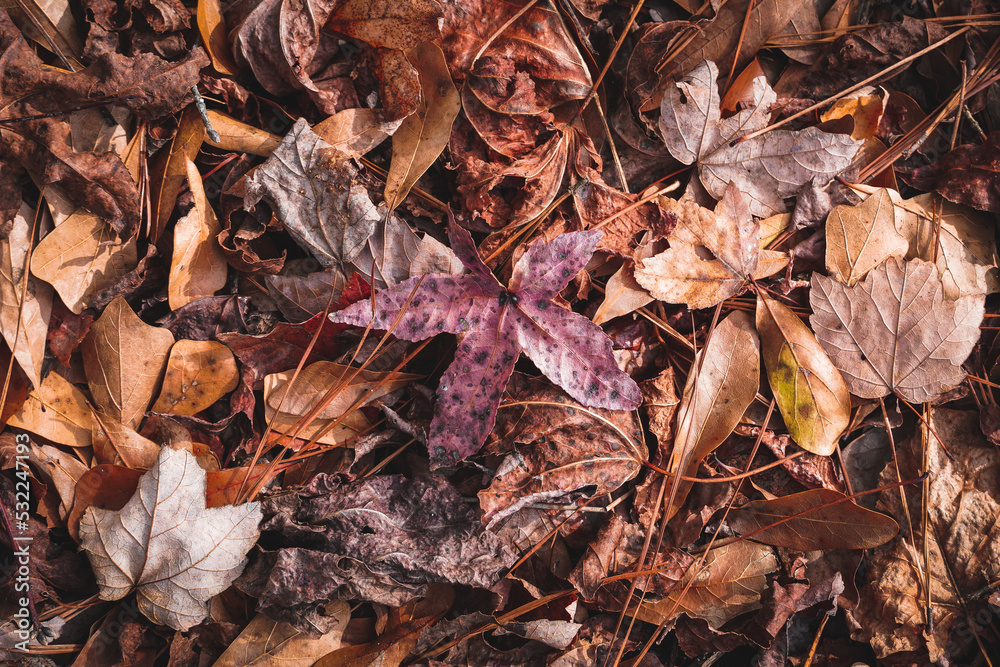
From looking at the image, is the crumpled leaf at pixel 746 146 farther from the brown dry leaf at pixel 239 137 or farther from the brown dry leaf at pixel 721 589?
the brown dry leaf at pixel 239 137

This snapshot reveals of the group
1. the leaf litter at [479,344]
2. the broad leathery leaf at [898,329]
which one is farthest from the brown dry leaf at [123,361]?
the broad leathery leaf at [898,329]

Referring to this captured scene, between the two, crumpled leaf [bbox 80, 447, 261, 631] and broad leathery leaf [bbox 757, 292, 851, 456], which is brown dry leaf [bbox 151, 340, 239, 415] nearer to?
crumpled leaf [bbox 80, 447, 261, 631]

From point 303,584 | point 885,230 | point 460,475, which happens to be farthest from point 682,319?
point 303,584

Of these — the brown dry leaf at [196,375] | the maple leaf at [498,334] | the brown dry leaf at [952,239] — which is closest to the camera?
the maple leaf at [498,334]

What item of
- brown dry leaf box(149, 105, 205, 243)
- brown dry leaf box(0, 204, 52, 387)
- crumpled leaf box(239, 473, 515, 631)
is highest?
brown dry leaf box(149, 105, 205, 243)

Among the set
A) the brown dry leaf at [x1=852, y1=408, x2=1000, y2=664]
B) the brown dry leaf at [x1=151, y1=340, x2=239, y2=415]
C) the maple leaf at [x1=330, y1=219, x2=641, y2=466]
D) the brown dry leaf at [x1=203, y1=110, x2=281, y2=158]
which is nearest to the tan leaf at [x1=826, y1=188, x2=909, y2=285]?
the brown dry leaf at [x1=852, y1=408, x2=1000, y2=664]
